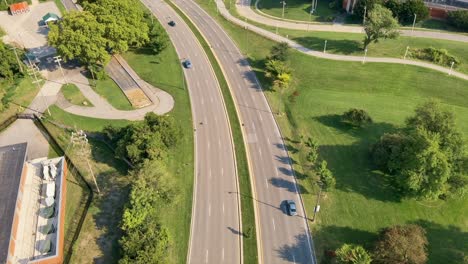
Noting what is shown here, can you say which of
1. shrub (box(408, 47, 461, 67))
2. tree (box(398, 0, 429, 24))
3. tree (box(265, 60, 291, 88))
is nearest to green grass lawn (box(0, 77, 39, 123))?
tree (box(265, 60, 291, 88))

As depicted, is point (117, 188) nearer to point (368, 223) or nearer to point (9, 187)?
point (9, 187)

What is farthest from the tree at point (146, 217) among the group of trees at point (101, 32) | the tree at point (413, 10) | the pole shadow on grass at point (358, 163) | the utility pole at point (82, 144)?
the tree at point (413, 10)

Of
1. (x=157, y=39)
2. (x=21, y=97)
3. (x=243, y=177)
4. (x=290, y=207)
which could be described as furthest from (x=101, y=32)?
(x=290, y=207)

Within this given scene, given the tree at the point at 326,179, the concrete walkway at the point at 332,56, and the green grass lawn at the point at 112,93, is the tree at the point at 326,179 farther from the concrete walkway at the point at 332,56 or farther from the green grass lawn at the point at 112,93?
the concrete walkway at the point at 332,56

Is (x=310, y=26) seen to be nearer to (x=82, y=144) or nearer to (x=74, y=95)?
(x=74, y=95)

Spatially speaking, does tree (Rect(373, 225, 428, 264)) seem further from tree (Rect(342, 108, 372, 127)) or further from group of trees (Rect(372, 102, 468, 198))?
tree (Rect(342, 108, 372, 127))

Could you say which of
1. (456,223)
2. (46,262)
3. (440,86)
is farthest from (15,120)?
(440,86)
